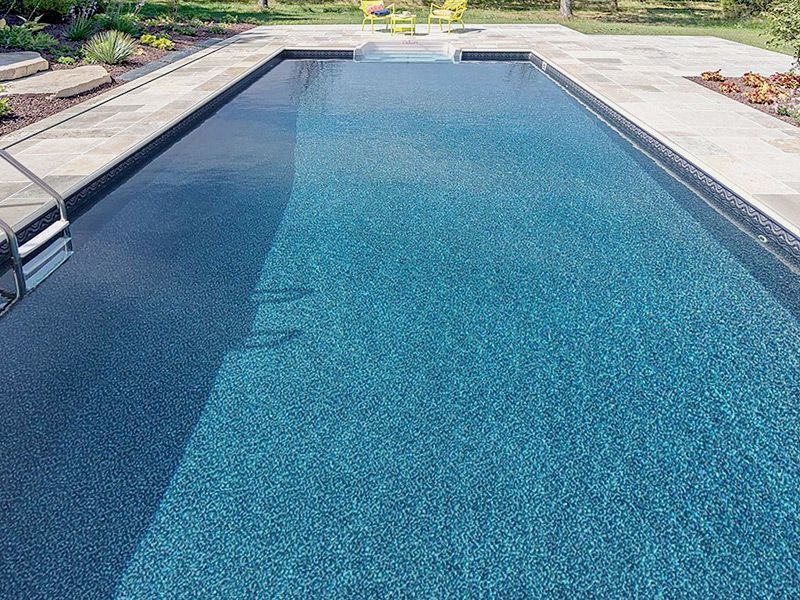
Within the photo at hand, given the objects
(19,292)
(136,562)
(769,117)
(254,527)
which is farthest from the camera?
(769,117)

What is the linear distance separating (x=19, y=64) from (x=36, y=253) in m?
5.45

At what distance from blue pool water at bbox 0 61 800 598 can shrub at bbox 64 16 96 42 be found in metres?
6.59

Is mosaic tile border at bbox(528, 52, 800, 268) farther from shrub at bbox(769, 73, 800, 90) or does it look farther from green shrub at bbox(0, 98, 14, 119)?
green shrub at bbox(0, 98, 14, 119)

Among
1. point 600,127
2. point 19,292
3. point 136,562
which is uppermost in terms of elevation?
point 600,127

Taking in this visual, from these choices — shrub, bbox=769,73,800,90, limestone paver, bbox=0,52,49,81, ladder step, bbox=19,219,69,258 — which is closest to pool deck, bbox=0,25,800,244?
ladder step, bbox=19,219,69,258

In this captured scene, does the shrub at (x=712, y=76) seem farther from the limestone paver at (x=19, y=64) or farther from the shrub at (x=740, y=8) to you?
the shrub at (x=740, y=8)

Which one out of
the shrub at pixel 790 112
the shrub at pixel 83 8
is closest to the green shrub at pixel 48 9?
the shrub at pixel 83 8

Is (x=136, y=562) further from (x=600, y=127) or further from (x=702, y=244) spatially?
(x=600, y=127)

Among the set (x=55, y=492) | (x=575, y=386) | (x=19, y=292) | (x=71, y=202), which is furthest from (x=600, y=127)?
(x=55, y=492)

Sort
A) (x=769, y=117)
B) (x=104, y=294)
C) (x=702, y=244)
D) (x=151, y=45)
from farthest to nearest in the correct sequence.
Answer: (x=151, y=45) < (x=769, y=117) < (x=702, y=244) < (x=104, y=294)

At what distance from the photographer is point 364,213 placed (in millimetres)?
5238

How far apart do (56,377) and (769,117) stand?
7764mm

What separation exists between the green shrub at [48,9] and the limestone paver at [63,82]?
4199mm

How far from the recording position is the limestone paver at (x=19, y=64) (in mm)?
7750
